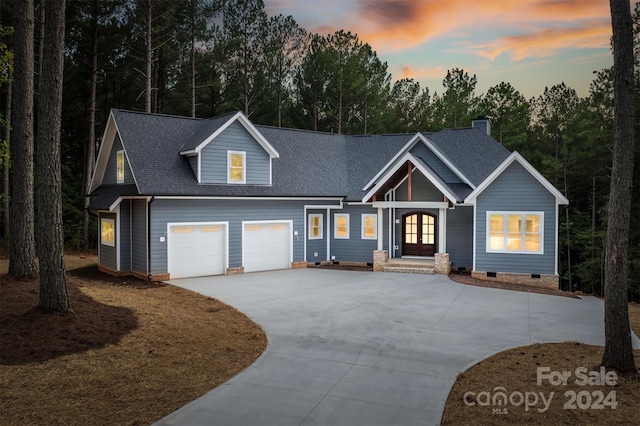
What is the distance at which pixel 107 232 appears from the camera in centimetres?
1925

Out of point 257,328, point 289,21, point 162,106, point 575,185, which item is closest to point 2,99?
point 162,106

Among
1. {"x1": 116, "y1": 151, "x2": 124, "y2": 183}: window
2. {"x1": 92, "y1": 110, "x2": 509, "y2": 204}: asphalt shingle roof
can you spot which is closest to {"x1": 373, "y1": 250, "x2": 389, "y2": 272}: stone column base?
{"x1": 92, "y1": 110, "x2": 509, "y2": 204}: asphalt shingle roof

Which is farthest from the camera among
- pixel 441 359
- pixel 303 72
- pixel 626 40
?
pixel 303 72

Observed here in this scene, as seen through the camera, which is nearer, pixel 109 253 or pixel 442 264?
pixel 109 253

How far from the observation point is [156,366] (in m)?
7.76

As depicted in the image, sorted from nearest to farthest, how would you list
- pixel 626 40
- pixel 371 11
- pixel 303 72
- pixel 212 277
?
pixel 626 40
pixel 212 277
pixel 371 11
pixel 303 72

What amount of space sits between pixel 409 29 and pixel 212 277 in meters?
15.0

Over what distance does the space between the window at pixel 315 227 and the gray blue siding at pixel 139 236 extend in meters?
7.52

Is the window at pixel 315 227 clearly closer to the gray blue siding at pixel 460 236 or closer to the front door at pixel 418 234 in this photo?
the front door at pixel 418 234

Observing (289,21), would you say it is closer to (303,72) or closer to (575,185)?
(303,72)

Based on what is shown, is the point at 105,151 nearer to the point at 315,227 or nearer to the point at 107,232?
the point at 107,232

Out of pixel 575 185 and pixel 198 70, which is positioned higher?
pixel 198 70

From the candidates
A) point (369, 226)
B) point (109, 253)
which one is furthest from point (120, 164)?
point (369, 226)

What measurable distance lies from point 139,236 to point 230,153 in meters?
4.85
